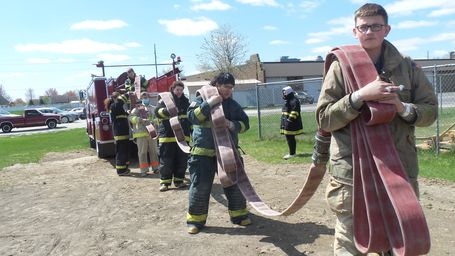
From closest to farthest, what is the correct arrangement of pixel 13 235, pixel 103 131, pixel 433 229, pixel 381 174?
pixel 381 174 → pixel 433 229 → pixel 13 235 → pixel 103 131

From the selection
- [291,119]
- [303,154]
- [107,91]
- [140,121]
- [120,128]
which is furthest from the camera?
[107,91]

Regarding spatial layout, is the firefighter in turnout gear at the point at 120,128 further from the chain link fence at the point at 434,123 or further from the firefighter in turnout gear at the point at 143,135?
the chain link fence at the point at 434,123

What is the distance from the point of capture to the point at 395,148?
273cm

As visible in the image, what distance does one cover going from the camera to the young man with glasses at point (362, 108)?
A: 2748 mm

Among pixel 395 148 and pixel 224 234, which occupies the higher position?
pixel 395 148

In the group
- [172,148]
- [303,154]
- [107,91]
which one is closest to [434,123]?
[303,154]

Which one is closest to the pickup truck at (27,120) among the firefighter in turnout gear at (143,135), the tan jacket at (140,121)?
the firefighter in turnout gear at (143,135)

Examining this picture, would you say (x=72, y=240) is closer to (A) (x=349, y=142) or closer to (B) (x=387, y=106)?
(A) (x=349, y=142)

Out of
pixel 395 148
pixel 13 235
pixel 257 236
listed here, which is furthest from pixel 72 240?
pixel 395 148

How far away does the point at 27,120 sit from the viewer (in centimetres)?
3825

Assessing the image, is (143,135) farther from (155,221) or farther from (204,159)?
(204,159)

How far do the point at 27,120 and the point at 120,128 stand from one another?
3125cm

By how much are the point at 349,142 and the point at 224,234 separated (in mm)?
2902

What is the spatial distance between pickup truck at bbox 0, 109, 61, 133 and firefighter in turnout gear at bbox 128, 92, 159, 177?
3109 centimetres
